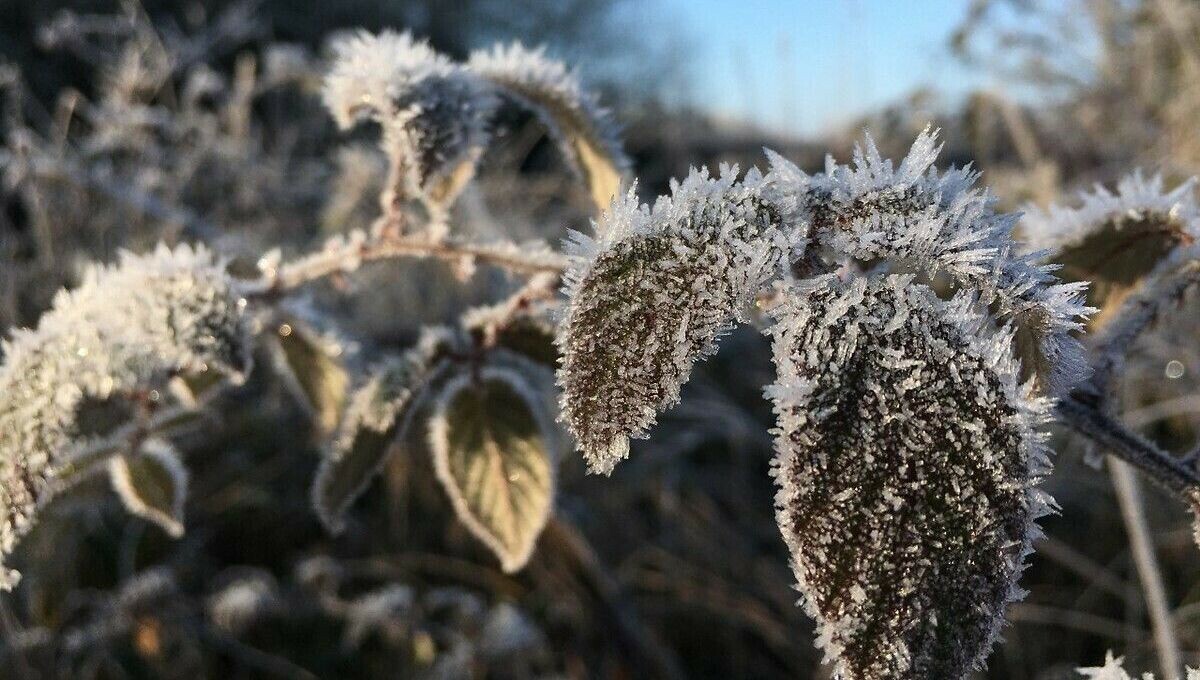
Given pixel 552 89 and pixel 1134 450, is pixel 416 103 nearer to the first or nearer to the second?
pixel 552 89

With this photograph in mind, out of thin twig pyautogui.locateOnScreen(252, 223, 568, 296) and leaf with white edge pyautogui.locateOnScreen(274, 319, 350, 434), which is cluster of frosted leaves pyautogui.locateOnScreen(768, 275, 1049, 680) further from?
leaf with white edge pyautogui.locateOnScreen(274, 319, 350, 434)

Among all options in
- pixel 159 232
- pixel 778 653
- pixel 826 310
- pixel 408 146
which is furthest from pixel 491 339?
pixel 159 232

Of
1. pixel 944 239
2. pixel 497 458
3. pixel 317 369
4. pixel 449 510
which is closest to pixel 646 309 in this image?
pixel 944 239

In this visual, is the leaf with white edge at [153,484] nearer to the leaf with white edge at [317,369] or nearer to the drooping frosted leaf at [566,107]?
the leaf with white edge at [317,369]

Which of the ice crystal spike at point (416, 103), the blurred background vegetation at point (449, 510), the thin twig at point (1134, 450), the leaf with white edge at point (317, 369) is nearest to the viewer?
the thin twig at point (1134, 450)

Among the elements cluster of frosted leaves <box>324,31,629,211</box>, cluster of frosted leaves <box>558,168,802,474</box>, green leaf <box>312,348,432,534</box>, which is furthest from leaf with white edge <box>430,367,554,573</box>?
cluster of frosted leaves <box>558,168,802,474</box>

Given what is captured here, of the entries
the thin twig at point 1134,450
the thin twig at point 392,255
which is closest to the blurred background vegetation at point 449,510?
the thin twig at point 392,255
